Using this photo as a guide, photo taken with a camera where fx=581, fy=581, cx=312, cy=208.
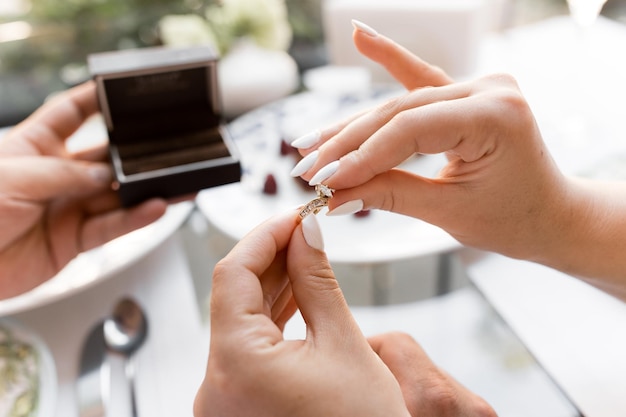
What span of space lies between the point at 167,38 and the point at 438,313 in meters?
0.71

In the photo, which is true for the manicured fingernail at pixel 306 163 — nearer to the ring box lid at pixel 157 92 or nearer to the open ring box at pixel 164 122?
the open ring box at pixel 164 122

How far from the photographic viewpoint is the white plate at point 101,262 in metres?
0.65

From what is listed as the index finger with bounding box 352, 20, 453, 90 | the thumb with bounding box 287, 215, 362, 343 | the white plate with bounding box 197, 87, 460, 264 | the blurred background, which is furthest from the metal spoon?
the blurred background

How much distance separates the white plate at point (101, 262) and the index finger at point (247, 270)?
29 cm

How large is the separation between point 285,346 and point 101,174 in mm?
437

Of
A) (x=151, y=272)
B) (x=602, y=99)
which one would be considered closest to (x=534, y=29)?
(x=602, y=99)

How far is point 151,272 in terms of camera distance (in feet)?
2.36

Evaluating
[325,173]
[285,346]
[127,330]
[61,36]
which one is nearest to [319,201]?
[325,173]

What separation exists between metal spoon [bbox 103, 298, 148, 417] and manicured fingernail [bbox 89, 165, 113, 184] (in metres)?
0.16

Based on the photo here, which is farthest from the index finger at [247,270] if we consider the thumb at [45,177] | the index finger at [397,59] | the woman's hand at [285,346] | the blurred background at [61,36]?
the blurred background at [61,36]

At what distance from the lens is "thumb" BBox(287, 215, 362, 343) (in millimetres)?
420

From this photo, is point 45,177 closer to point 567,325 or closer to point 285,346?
point 285,346

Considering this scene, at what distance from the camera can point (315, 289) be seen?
435 mm

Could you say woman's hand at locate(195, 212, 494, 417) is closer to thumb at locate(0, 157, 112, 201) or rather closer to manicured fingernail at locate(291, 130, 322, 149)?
manicured fingernail at locate(291, 130, 322, 149)
